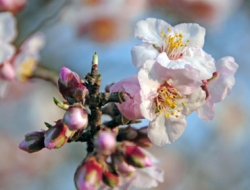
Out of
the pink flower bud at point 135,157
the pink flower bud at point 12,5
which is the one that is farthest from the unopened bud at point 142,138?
the pink flower bud at point 12,5

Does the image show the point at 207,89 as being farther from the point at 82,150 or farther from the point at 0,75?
the point at 82,150

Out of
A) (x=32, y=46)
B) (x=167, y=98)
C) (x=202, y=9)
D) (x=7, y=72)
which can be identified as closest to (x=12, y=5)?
(x=32, y=46)

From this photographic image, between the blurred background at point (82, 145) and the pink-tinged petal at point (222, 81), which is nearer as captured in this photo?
the pink-tinged petal at point (222, 81)

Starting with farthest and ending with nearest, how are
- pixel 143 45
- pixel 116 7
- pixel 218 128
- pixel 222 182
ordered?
pixel 218 128, pixel 222 182, pixel 116 7, pixel 143 45

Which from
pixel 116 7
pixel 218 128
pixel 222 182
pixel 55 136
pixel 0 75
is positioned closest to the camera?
pixel 55 136

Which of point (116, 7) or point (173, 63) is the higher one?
point (116, 7)

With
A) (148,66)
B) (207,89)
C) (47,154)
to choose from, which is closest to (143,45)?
(148,66)

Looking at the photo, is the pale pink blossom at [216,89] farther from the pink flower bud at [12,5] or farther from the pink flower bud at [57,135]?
the pink flower bud at [12,5]
